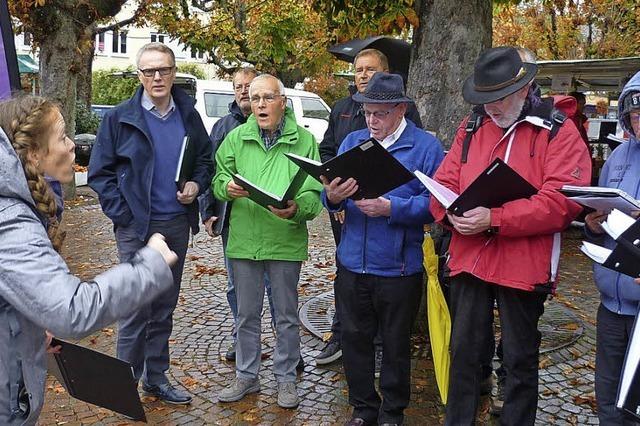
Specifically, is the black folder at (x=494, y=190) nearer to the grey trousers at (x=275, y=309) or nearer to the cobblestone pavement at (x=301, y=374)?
the grey trousers at (x=275, y=309)

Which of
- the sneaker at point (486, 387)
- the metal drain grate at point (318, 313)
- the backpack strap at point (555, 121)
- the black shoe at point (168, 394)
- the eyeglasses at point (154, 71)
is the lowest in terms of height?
the metal drain grate at point (318, 313)

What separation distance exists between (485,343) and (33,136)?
249 centimetres

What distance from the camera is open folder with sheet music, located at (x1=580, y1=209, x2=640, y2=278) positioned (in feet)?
8.68

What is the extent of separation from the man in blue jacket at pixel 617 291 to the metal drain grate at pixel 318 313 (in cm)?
283

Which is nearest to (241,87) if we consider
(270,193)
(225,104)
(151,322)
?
(270,193)

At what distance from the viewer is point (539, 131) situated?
332cm

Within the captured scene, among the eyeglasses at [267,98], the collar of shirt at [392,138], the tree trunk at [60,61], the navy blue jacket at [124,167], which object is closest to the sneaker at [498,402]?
the collar of shirt at [392,138]

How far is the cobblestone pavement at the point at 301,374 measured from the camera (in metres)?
4.23

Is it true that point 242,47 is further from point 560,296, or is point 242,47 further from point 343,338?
point 343,338

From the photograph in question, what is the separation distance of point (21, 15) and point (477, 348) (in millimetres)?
10618

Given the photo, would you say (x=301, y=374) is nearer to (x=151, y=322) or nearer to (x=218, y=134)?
(x=151, y=322)

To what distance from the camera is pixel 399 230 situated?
376 cm

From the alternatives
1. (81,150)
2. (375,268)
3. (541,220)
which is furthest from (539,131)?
(81,150)

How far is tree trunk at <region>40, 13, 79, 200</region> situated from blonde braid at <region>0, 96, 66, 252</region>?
33.4 ft
